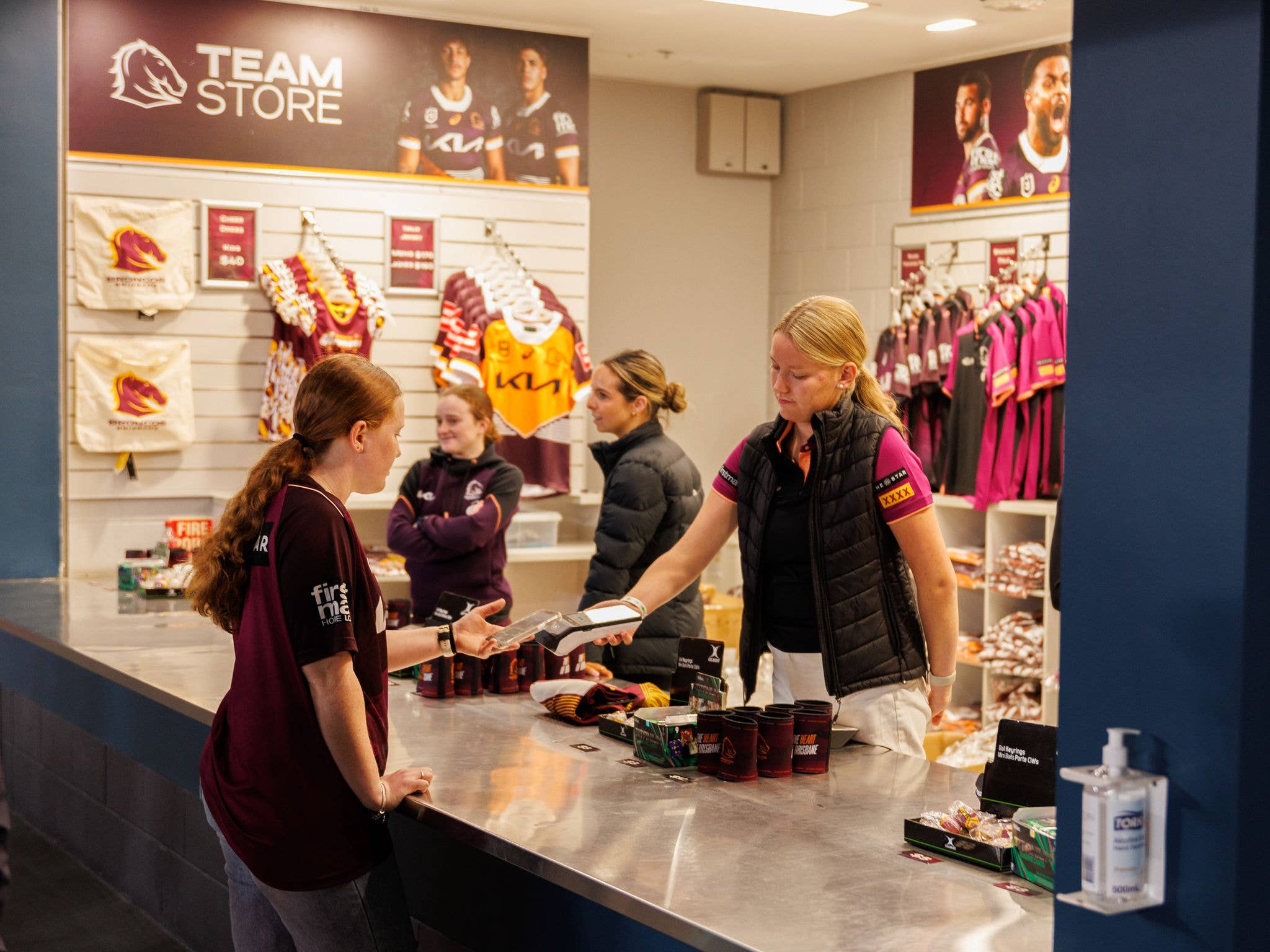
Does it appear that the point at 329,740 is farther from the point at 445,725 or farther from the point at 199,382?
the point at 199,382

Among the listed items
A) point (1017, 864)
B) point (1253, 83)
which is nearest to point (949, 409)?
point (1017, 864)

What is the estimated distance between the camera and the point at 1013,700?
656cm

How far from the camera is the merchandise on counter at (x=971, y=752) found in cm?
528

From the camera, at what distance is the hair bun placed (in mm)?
4383

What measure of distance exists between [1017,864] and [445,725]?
137cm

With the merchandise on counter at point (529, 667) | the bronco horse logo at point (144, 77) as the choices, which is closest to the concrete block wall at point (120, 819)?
the merchandise on counter at point (529, 667)

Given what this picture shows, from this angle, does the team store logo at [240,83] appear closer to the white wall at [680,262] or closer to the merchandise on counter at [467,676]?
the white wall at [680,262]

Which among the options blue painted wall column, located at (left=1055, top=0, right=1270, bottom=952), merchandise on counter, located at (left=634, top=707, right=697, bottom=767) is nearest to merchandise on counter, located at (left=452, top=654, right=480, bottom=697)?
merchandise on counter, located at (left=634, top=707, right=697, bottom=767)

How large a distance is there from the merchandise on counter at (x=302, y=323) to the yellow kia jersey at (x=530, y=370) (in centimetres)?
52

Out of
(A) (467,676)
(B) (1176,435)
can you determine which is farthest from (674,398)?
(B) (1176,435)

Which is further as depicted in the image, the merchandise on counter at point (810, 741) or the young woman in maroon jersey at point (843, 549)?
the young woman in maroon jersey at point (843, 549)

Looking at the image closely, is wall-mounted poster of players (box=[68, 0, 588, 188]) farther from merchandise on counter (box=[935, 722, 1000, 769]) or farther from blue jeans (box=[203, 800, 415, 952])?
blue jeans (box=[203, 800, 415, 952])

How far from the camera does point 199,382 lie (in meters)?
6.29

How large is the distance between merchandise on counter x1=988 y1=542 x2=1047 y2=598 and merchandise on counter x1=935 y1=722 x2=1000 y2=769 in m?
0.81
